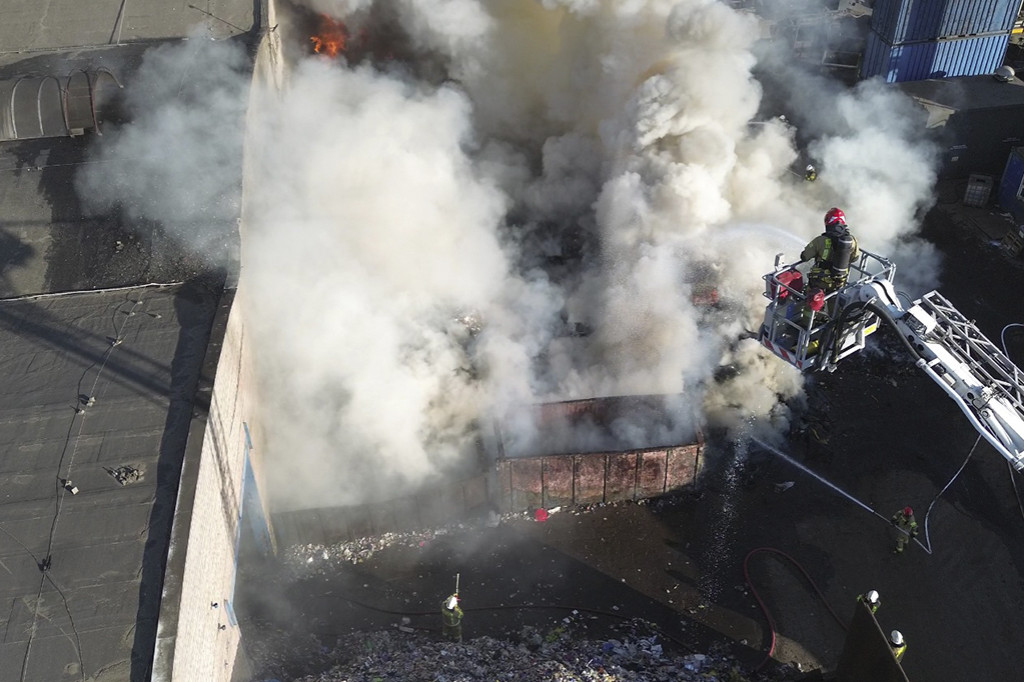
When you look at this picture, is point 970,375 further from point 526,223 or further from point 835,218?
point 526,223

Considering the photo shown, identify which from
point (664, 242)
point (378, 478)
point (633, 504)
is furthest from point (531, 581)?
point (664, 242)

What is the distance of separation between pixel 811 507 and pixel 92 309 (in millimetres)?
9222

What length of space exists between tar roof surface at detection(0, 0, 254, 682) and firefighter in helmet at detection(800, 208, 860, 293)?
6241 mm

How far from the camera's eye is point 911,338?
7.41m

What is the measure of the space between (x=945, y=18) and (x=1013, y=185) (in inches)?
140

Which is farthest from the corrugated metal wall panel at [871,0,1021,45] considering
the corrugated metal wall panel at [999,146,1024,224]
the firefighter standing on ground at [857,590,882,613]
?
the firefighter standing on ground at [857,590,882,613]

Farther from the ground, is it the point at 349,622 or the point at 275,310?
the point at 275,310

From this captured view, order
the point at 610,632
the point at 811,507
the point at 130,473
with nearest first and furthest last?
the point at 130,473
the point at 610,632
the point at 811,507

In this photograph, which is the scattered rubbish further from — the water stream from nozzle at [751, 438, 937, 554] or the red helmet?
the water stream from nozzle at [751, 438, 937, 554]

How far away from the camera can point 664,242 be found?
12742 millimetres

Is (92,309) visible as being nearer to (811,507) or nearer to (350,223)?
(350,223)

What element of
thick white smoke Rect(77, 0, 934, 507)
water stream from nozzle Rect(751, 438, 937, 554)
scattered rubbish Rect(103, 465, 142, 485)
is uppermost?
thick white smoke Rect(77, 0, 934, 507)

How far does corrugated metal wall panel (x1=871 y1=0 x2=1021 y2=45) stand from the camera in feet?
52.2

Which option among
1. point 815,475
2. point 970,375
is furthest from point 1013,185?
point 970,375
